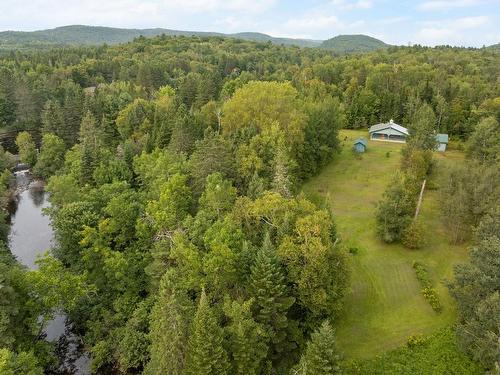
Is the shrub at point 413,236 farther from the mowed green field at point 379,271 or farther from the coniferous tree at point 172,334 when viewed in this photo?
the coniferous tree at point 172,334

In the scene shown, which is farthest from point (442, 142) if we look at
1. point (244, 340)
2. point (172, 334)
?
point (172, 334)

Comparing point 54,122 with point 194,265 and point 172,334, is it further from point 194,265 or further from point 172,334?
point 172,334

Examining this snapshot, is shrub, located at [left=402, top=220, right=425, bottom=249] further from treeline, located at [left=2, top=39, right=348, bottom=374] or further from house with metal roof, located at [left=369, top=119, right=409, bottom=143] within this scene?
house with metal roof, located at [left=369, top=119, right=409, bottom=143]

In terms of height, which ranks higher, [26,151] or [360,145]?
[360,145]

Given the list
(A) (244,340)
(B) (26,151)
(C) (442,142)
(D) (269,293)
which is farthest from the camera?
(C) (442,142)

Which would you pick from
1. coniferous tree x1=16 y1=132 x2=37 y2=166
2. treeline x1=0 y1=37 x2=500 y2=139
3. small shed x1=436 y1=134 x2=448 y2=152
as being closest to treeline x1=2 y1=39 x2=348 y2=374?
coniferous tree x1=16 y1=132 x2=37 y2=166

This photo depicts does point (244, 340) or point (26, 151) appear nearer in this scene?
point (244, 340)

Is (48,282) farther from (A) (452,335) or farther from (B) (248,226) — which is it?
(A) (452,335)
